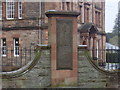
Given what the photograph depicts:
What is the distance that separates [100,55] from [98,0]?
6.76 meters

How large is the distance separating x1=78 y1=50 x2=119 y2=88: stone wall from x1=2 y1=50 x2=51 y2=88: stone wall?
1.09 metres

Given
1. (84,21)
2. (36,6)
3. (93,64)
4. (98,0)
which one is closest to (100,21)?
(98,0)

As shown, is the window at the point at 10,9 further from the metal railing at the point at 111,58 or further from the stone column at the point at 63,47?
the stone column at the point at 63,47

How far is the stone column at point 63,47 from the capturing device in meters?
9.20

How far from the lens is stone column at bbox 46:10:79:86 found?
9203 mm

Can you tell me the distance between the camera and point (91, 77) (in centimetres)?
948

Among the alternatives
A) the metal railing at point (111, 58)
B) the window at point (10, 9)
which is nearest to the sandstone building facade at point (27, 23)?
the window at point (10, 9)

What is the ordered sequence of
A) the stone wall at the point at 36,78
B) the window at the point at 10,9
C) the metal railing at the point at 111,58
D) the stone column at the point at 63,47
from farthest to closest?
the window at the point at 10,9
the metal railing at the point at 111,58
the stone column at the point at 63,47
the stone wall at the point at 36,78

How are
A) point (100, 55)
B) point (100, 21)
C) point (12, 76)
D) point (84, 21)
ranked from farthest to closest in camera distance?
point (100, 21)
point (100, 55)
point (84, 21)
point (12, 76)

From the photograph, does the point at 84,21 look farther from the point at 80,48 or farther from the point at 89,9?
the point at 80,48

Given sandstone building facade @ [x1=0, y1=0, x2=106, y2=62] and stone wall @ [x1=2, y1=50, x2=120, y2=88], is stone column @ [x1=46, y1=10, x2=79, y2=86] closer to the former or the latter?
stone wall @ [x1=2, y1=50, x2=120, y2=88]

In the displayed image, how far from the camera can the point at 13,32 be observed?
84.8ft

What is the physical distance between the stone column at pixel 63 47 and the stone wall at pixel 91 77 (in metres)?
0.19

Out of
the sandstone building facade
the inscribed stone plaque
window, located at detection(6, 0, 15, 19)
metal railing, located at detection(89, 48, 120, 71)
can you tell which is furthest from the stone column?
window, located at detection(6, 0, 15, 19)
